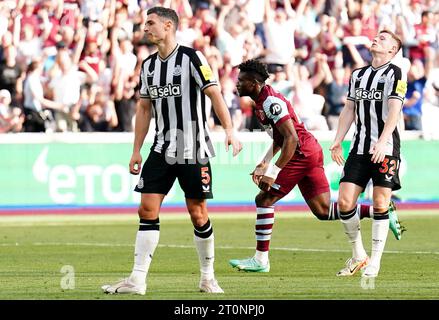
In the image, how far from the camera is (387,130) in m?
11.5

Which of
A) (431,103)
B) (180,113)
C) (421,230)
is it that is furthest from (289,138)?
(431,103)

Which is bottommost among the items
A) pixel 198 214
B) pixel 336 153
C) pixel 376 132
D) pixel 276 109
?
pixel 198 214

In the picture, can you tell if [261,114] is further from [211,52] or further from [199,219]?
[211,52]

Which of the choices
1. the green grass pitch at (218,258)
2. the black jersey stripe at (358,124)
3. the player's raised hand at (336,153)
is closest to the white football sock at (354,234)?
the green grass pitch at (218,258)

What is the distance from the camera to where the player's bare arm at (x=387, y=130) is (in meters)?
11.5

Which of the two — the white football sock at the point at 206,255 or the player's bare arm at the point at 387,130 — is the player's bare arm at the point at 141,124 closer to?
the white football sock at the point at 206,255

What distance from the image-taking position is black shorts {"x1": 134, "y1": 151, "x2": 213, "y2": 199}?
402 inches

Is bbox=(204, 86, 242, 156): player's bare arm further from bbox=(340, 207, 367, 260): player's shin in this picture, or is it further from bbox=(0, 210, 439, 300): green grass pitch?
bbox=(340, 207, 367, 260): player's shin

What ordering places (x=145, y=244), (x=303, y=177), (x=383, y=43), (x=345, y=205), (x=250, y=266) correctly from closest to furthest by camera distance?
1. (x=145, y=244)
2. (x=383, y=43)
3. (x=345, y=205)
4. (x=250, y=266)
5. (x=303, y=177)

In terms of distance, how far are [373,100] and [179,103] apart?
2466mm

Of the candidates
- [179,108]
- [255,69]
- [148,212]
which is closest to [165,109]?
[179,108]

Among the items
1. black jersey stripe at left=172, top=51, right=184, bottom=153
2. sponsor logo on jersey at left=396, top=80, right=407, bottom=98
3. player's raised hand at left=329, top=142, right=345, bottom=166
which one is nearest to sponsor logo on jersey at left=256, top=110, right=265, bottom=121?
player's raised hand at left=329, top=142, right=345, bottom=166

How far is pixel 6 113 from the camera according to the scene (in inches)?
853
